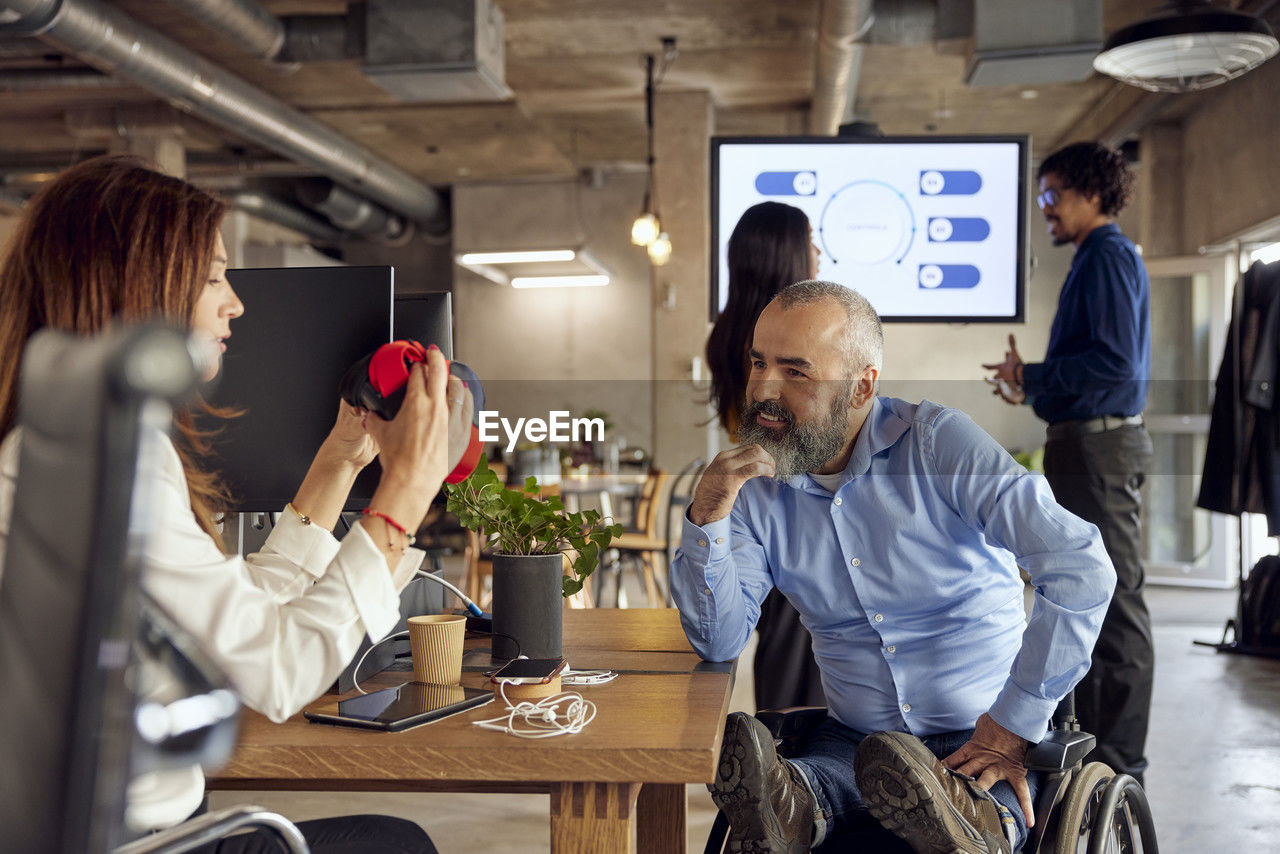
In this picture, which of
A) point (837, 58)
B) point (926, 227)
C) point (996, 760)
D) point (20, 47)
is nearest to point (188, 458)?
point (996, 760)

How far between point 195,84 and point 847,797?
647cm

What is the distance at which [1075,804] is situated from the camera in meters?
1.38

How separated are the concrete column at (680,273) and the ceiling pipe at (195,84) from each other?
2.71 meters

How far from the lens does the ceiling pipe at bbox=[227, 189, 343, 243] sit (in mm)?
10258

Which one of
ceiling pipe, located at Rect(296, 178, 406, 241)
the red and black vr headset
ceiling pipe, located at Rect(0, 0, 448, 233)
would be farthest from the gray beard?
ceiling pipe, located at Rect(296, 178, 406, 241)

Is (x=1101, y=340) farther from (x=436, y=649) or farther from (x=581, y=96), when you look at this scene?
(x=581, y=96)

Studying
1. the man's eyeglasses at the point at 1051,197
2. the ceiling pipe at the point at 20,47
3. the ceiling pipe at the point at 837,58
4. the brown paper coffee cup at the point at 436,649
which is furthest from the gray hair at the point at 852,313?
the ceiling pipe at the point at 20,47

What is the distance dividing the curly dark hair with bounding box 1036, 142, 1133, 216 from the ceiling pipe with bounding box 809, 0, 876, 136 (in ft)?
9.72

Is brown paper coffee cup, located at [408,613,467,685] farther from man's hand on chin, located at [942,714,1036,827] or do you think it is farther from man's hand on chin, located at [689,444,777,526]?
man's hand on chin, located at [942,714,1036,827]

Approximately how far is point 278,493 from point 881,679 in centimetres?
100

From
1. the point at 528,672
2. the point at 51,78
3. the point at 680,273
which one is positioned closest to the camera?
the point at 528,672

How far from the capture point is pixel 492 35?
21.2ft

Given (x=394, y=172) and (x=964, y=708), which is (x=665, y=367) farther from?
(x=964, y=708)

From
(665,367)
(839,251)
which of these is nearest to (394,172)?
(665,367)
